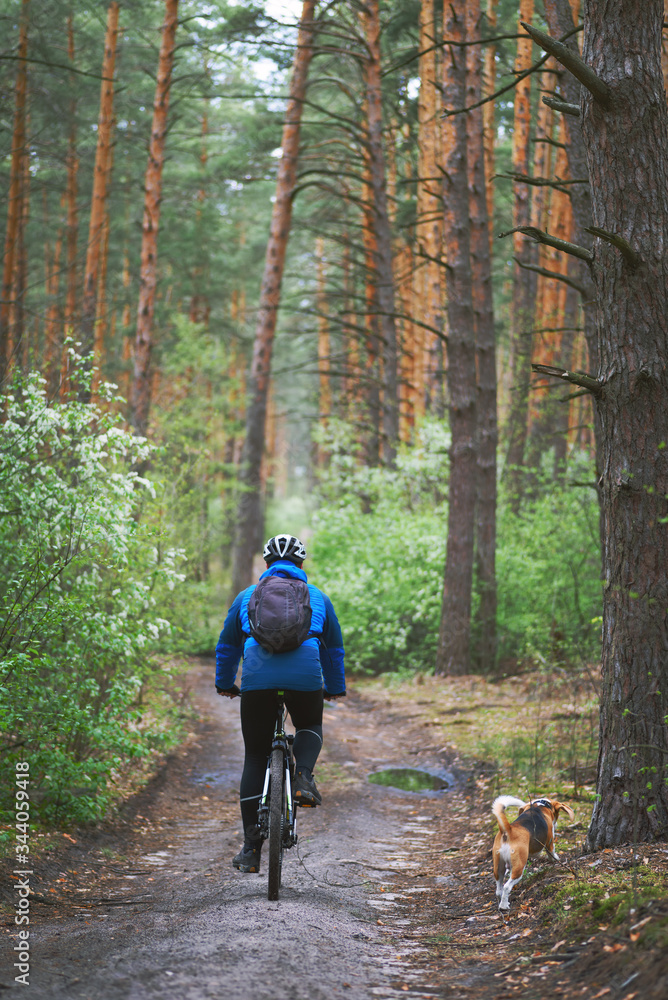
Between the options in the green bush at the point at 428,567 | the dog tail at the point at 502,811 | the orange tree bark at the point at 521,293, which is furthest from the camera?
the orange tree bark at the point at 521,293

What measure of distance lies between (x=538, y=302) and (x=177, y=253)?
12.0 meters

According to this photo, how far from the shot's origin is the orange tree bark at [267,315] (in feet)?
57.5

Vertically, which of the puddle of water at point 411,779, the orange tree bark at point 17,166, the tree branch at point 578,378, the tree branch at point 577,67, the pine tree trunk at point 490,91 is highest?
the pine tree trunk at point 490,91

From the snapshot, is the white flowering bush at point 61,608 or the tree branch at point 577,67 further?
the white flowering bush at point 61,608

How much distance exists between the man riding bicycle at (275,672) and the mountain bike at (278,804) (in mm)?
64

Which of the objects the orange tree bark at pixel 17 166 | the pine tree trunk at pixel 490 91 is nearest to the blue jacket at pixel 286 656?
the orange tree bark at pixel 17 166

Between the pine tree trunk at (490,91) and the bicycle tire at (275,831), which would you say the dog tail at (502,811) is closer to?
the bicycle tire at (275,831)

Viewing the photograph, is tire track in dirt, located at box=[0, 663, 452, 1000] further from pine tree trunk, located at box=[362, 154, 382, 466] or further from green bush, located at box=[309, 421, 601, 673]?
pine tree trunk, located at box=[362, 154, 382, 466]

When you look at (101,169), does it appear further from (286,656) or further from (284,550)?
(286,656)

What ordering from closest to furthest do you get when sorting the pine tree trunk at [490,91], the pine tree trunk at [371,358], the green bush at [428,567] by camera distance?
the green bush at [428,567] < the pine tree trunk at [490,91] < the pine tree trunk at [371,358]

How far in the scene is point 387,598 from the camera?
47.2 ft

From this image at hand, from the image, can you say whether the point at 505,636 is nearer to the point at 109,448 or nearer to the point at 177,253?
the point at 109,448

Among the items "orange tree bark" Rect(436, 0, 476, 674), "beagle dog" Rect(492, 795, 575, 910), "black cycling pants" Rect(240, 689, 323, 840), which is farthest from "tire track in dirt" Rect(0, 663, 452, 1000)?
"orange tree bark" Rect(436, 0, 476, 674)

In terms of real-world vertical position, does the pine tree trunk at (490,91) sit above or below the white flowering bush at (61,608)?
above
